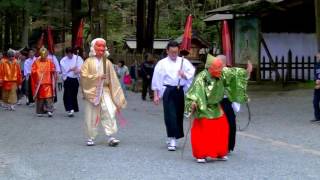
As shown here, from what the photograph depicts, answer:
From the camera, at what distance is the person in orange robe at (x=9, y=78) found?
1789 centimetres

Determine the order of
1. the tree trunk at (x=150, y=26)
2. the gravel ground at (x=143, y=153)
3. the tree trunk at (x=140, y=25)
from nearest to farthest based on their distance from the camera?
1. the gravel ground at (x=143, y=153)
2. the tree trunk at (x=150, y=26)
3. the tree trunk at (x=140, y=25)

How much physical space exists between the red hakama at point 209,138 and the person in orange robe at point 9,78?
10.2 m

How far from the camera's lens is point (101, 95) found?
1076 centimetres

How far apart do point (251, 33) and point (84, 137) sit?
1665 cm

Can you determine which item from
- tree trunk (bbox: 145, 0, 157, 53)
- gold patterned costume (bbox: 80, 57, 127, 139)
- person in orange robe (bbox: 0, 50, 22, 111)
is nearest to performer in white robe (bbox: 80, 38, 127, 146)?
gold patterned costume (bbox: 80, 57, 127, 139)

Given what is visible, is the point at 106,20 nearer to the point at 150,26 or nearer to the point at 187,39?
the point at 150,26

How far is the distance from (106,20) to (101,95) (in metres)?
26.8

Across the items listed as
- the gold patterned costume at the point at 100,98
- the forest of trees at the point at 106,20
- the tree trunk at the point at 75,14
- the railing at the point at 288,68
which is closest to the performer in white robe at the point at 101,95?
the gold patterned costume at the point at 100,98

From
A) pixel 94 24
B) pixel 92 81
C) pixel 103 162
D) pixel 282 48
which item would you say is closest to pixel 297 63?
pixel 282 48

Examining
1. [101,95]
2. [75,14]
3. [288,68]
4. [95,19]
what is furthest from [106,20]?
[101,95]

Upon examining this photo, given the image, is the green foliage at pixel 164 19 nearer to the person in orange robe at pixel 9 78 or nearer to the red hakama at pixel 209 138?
the person in orange robe at pixel 9 78

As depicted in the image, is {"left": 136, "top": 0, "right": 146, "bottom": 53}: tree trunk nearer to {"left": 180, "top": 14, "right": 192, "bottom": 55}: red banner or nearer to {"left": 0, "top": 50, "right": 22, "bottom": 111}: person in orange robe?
{"left": 0, "top": 50, "right": 22, "bottom": 111}: person in orange robe

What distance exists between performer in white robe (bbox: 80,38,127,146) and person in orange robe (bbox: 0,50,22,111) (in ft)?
25.1

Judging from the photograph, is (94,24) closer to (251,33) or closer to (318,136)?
(251,33)
